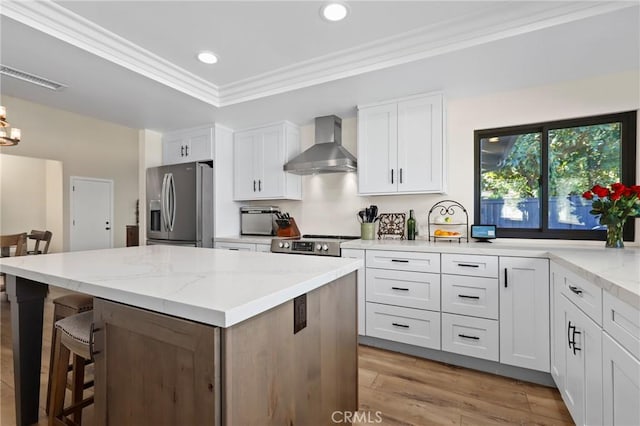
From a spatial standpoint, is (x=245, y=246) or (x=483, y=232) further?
(x=245, y=246)

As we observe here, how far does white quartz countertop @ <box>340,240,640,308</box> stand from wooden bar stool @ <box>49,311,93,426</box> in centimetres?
189

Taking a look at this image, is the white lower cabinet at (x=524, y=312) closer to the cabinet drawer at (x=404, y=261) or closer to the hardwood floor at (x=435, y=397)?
the hardwood floor at (x=435, y=397)

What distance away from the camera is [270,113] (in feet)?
10.8

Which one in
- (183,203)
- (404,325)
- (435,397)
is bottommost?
(435,397)

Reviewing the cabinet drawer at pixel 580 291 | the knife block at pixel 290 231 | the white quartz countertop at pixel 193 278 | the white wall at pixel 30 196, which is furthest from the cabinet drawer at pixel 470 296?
the white wall at pixel 30 196

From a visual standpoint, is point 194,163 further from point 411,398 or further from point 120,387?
point 411,398

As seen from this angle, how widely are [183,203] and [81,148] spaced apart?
362 cm

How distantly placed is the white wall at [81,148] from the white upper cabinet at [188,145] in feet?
7.70

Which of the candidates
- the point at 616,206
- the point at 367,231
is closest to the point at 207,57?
the point at 367,231

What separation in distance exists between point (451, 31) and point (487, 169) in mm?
1368

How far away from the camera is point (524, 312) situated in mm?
2141

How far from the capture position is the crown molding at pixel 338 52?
175cm

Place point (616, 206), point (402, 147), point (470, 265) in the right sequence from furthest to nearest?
point (402, 147) → point (470, 265) → point (616, 206)

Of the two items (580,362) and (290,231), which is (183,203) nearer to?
(290,231)
